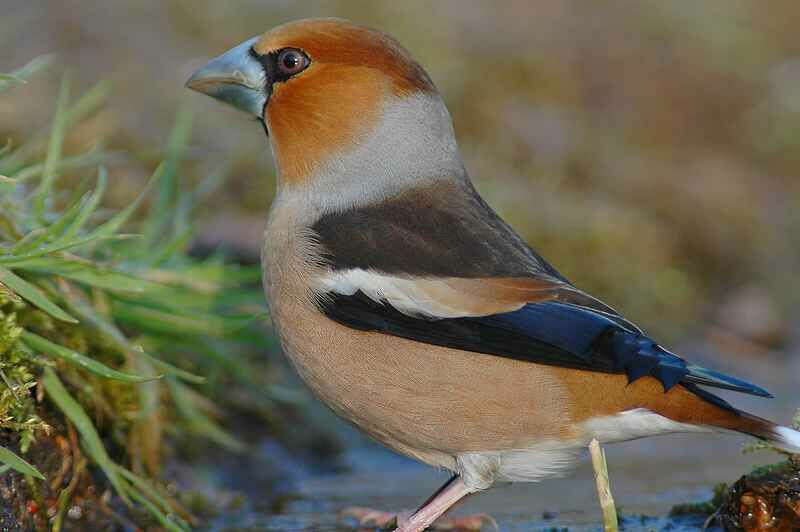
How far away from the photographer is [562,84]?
1032cm

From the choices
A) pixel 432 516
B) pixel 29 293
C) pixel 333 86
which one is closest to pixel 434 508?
pixel 432 516

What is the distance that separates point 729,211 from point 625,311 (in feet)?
6.55

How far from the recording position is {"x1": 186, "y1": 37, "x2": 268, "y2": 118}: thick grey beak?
4867 millimetres

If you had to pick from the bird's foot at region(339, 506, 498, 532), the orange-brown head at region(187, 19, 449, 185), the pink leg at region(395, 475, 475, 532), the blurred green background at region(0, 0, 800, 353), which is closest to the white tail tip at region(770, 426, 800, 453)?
the pink leg at region(395, 475, 475, 532)

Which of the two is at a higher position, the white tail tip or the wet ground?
the white tail tip

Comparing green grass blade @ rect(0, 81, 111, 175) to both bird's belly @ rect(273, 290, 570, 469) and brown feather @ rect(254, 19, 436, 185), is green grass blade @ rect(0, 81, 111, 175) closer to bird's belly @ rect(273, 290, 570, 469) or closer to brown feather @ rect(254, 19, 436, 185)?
brown feather @ rect(254, 19, 436, 185)

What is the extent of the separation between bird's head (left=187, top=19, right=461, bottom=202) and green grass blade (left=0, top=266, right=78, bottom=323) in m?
1.07

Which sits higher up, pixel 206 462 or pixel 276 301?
pixel 276 301

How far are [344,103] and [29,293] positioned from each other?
1457mm

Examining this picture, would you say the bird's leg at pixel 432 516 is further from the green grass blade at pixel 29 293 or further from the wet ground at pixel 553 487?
the green grass blade at pixel 29 293

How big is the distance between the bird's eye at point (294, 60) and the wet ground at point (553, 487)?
1806 millimetres

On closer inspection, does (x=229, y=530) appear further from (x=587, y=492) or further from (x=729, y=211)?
(x=729, y=211)

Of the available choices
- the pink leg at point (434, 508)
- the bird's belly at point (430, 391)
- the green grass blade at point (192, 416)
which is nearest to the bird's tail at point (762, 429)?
the bird's belly at point (430, 391)

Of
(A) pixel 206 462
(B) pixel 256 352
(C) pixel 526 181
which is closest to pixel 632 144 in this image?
(C) pixel 526 181
